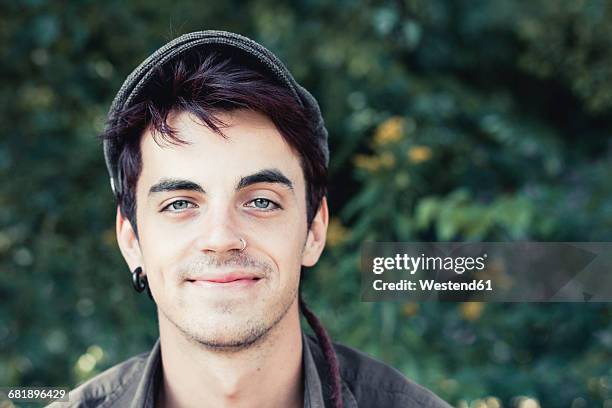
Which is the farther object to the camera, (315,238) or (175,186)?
(315,238)

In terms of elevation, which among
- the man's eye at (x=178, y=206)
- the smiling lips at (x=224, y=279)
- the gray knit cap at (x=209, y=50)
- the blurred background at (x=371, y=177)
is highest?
the blurred background at (x=371, y=177)

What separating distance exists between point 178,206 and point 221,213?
8 cm

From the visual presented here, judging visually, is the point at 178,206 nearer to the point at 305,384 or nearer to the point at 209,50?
the point at 209,50

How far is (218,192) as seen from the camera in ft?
4.37

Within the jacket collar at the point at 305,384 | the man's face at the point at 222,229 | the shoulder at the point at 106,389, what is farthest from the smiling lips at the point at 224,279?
the shoulder at the point at 106,389

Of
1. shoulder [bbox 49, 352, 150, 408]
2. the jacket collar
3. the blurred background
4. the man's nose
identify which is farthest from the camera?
the blurred background

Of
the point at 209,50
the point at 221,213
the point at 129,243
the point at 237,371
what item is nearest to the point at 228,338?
the point at 237,371

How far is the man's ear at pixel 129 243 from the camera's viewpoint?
4.95ft

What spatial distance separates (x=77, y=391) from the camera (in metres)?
1.61

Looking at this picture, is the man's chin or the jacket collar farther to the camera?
the jacket collar

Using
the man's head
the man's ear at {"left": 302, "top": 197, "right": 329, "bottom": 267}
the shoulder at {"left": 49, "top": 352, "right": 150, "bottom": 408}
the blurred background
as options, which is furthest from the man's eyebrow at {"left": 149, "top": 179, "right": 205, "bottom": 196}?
the blurred background

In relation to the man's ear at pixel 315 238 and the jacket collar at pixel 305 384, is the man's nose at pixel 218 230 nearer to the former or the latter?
the man's ear at pixel 315 238

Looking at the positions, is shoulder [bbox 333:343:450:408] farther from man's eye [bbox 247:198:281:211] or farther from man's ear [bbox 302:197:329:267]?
man's eye [bbox 247:198:281:211]

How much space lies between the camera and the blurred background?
2.45m
